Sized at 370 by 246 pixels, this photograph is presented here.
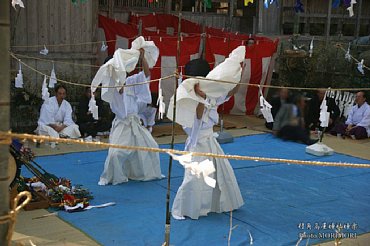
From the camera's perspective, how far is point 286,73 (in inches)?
438

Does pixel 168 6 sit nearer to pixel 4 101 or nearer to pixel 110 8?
pixel 110 8

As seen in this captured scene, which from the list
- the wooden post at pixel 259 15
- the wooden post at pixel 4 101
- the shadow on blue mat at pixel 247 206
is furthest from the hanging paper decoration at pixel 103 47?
the wooden post at pixel 4 101

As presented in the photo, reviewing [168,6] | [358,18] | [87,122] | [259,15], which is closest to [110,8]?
[168,6]

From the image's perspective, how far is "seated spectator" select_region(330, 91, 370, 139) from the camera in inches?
357

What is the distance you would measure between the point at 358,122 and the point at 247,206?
15.1 ft

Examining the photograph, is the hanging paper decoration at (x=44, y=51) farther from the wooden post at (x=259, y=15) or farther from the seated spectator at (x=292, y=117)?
the seated spectator at (x=292, y=117)

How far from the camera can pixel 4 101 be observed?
165cm

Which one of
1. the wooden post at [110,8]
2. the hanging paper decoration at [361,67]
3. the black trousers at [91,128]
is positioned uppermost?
the wooden post at [110,8]

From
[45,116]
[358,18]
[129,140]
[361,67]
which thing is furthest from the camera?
[358,18]

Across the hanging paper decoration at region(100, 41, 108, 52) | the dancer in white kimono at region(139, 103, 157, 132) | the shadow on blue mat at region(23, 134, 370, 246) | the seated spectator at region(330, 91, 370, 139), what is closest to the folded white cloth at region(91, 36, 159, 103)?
the dancer in white kimono at region(139, 103, 157, 132)

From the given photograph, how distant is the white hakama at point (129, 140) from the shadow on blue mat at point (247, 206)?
0.51ft

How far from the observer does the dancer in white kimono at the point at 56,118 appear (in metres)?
7.55

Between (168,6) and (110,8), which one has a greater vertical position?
(168,6)

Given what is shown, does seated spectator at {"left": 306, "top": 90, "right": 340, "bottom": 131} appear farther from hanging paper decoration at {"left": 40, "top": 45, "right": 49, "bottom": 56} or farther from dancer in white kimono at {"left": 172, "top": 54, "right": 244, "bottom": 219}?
hanging paper decoration at {"left": 40, "top": 45, "right": 49, "bottom": 56}
